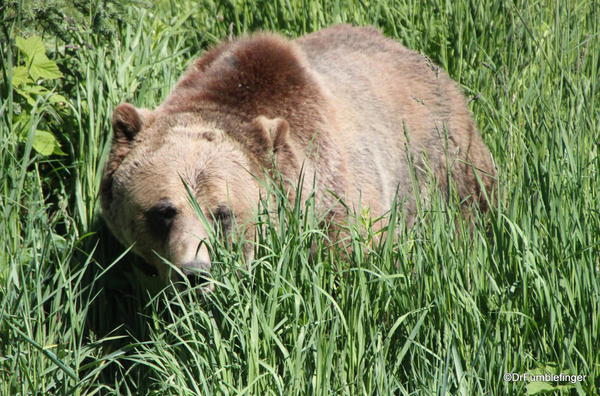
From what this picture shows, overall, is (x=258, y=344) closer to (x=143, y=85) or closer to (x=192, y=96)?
(x=192, y=96)

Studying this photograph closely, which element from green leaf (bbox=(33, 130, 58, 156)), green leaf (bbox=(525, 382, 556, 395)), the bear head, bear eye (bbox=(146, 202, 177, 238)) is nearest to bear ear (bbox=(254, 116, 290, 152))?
the bear head

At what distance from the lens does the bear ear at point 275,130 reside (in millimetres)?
4238

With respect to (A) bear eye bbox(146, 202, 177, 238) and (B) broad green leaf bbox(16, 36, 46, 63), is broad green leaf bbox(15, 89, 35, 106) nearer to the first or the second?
(B) broad green leaf bbox(16, 36, 46, 63)

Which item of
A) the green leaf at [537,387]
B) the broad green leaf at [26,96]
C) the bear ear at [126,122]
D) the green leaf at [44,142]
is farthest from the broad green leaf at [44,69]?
the green leaf at [537,387]

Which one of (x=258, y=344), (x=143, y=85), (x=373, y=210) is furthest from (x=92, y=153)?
(x=258, y=344)

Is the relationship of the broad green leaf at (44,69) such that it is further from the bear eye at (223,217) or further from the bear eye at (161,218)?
the bear eye at (223,217)

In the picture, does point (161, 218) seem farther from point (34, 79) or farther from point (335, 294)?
point (34, 79)

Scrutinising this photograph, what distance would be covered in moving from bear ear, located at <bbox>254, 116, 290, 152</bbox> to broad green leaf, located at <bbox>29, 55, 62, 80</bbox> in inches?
52.6

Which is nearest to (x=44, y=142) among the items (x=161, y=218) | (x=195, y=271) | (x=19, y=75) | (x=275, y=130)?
(x=19, y=75)

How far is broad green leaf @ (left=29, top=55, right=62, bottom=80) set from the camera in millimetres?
4844

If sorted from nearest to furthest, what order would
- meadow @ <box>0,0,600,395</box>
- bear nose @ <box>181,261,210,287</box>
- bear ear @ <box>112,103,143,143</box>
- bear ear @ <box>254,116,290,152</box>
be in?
meadow @ <box>0,0,600,395</box>, bear nose @ <box>181,261,210,287</box>, bear ear @ <box>254,116,290,152</box>, bear ear @ <box>112,103,143,143</box>

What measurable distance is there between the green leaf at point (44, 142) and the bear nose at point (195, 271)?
1510mm

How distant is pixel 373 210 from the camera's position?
4.49 m

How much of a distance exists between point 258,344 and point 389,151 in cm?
196
